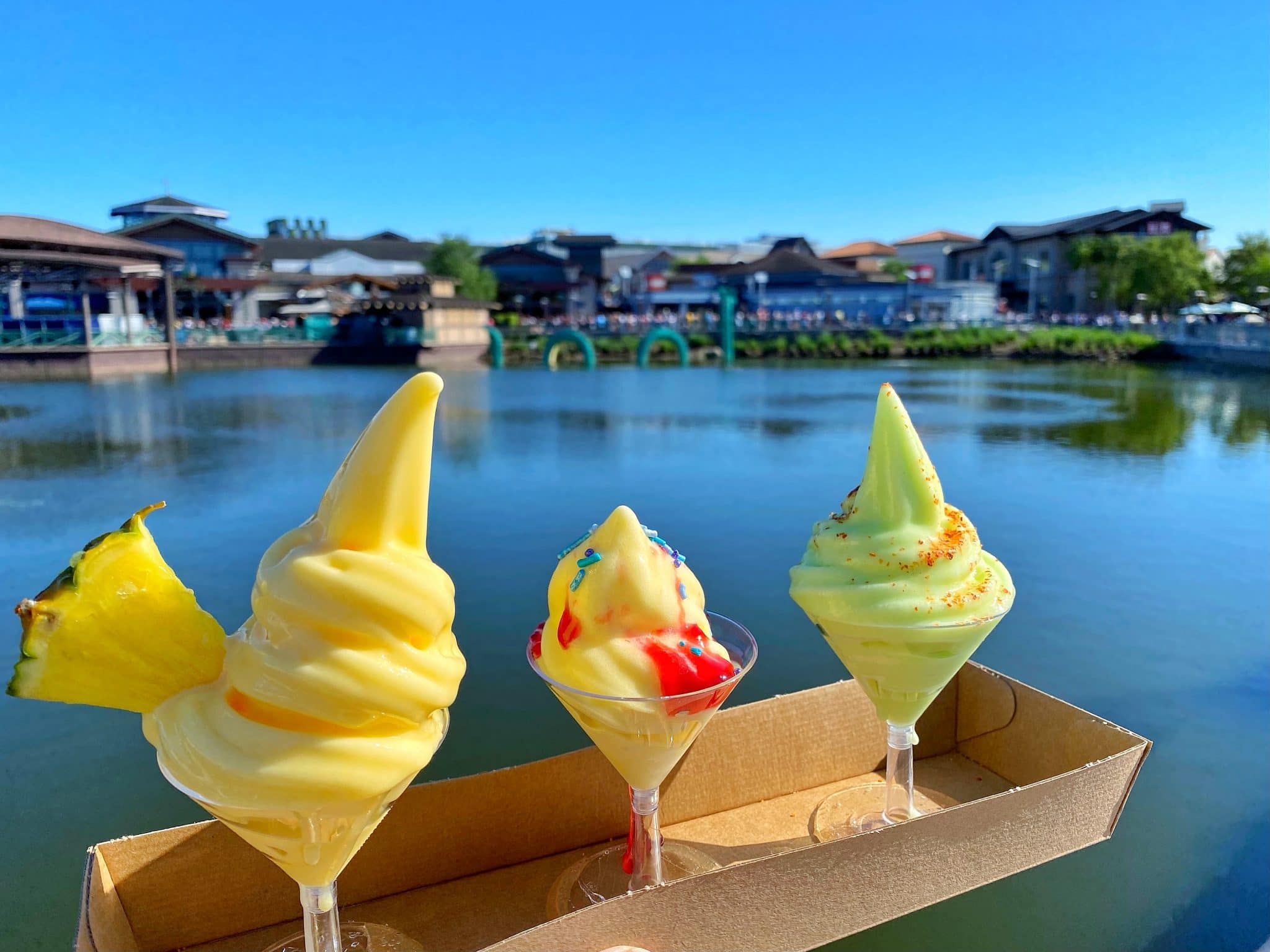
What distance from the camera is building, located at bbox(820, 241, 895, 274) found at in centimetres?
5284

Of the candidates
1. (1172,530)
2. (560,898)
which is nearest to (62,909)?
(560,898)

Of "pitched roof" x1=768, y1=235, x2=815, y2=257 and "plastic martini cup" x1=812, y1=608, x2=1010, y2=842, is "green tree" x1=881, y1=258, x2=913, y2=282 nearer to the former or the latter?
"pitched roof" x1=768, y1=235, x2=815, y2=257

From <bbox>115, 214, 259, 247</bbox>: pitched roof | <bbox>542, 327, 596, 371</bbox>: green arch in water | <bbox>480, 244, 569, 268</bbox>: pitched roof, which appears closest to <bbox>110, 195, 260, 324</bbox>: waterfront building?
<bbox>115, 214, 259, 247</bbox>: pitched roof

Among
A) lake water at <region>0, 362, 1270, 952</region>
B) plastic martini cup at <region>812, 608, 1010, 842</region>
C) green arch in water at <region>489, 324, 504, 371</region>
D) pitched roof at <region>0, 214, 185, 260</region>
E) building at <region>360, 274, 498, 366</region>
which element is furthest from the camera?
green arch in water at <region>489, 324, 504, 371</region>

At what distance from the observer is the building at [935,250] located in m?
54.2

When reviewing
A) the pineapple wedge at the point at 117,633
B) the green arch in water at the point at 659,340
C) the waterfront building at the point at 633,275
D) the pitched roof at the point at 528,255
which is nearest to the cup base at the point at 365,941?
the pineapple wedge at the point at 117,633

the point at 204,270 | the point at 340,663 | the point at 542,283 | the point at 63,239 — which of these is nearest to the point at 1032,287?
the point at 542,283

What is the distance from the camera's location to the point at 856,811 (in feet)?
8.21

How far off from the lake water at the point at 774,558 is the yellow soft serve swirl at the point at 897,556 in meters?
0.78

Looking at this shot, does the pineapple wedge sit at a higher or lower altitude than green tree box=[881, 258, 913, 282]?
lower

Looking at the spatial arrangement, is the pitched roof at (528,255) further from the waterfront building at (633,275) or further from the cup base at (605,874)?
the cup base at (605,874)

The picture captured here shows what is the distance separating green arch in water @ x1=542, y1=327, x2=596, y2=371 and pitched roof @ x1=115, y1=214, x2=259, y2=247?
55.2 ft

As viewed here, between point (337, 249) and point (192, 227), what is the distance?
7.25 metres

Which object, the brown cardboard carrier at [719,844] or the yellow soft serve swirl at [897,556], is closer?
the brown cardboard carrier at [719,844]
